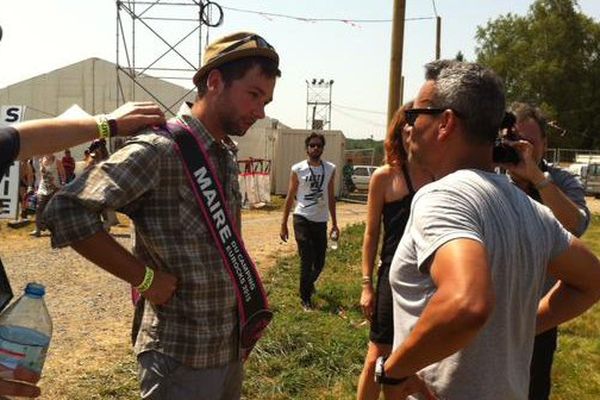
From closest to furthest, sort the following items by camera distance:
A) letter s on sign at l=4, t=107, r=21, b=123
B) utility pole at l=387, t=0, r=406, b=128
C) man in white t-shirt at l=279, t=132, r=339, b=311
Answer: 1. man in white t-shirt at l=279, t=132, r=339, b=311
2. letter s on sign at l=4, t=107, r=21, b=123
3. utility pole at l=387, t=0, r=406, b=128

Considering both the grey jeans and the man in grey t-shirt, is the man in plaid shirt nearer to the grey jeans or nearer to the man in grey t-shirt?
the grey jeans

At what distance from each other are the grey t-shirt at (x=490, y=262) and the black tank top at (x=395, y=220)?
2.02 metres

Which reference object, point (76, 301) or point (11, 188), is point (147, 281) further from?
point (11, 188)

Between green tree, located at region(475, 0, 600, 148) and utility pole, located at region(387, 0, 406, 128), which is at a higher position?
green tree, located at region(475, 0, 600, 148)

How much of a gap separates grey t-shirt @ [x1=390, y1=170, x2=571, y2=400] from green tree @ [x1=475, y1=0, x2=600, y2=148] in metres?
51.0

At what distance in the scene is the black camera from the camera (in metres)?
2.29

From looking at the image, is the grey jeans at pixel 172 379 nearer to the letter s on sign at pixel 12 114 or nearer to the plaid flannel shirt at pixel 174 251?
the plaid flannel shirt at pixel 174 251

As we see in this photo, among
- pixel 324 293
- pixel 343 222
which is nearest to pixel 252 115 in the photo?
pixel 324 293

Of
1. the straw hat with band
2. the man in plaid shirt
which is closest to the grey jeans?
the man in plaid shirt

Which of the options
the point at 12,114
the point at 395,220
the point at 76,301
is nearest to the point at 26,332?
the point at 395,220

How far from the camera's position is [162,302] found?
2.15 metres

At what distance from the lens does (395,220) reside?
3.95 metres

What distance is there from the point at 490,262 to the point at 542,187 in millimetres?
1650

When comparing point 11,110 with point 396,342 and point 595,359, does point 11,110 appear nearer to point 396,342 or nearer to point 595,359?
point 595,359
